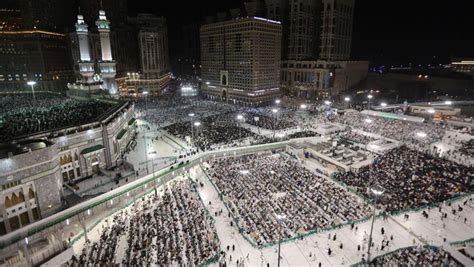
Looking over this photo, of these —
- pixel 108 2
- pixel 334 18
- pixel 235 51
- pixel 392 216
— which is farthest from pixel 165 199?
pixel 108 2

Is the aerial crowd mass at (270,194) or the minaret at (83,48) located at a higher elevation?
the minaret at (83,48)

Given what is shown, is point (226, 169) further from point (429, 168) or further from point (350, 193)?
point (429, 168)

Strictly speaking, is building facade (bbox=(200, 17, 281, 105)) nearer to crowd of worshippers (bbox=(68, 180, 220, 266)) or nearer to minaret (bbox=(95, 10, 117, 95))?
minaret (bbox=(95, 10, 117, 95))

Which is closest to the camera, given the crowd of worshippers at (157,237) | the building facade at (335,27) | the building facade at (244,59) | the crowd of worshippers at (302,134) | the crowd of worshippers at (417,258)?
the crowd of worshippers at (417,258)

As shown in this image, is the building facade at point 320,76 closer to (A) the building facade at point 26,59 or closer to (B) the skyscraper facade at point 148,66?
(B) the skyscraper facade at point 148,66

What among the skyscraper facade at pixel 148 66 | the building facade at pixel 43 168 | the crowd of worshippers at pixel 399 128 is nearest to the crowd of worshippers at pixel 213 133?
the building facade at pixel 43 168

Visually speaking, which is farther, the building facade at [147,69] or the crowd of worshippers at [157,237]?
the building facade at [147,69]
